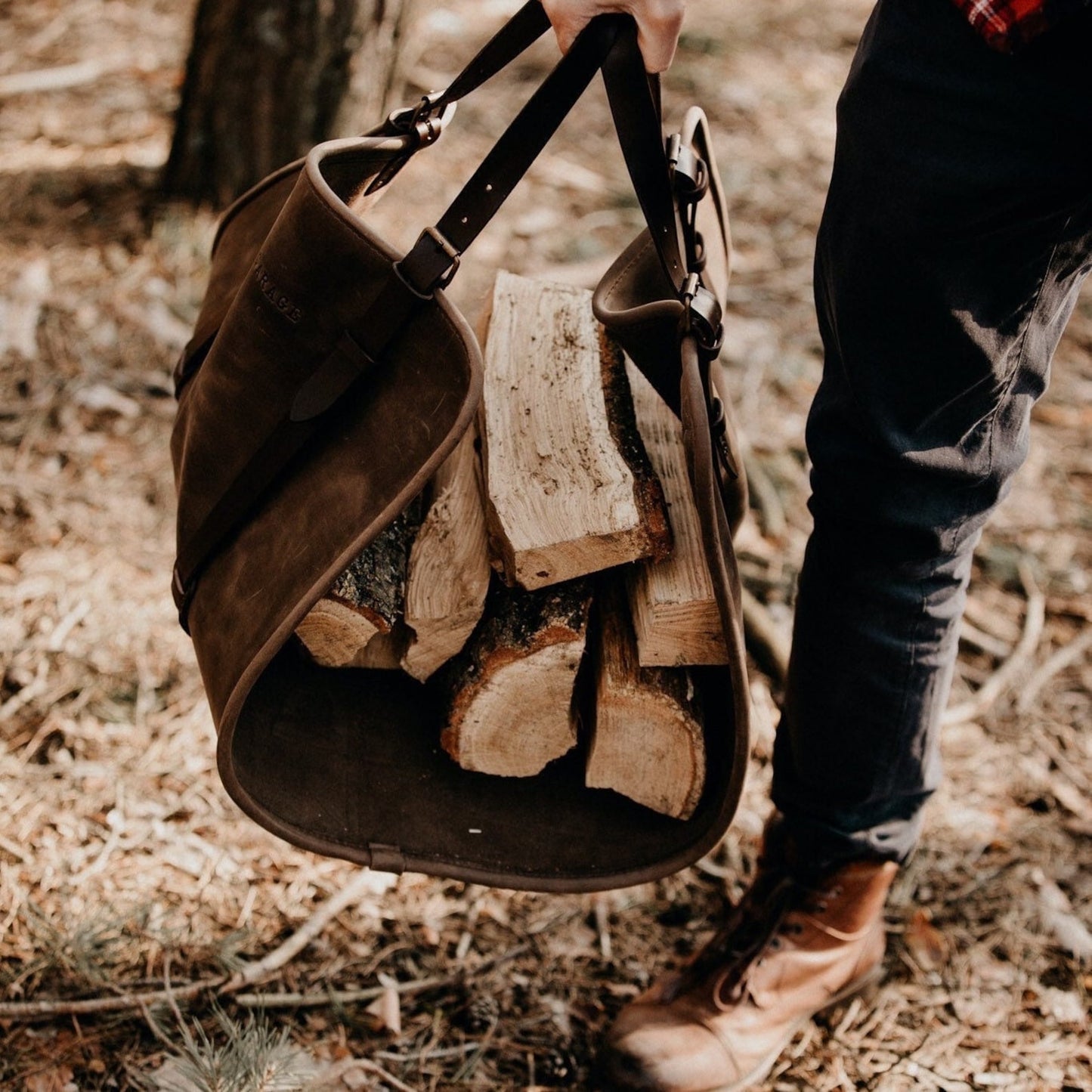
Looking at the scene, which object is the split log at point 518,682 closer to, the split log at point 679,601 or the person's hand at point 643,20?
the split log at point 679,601

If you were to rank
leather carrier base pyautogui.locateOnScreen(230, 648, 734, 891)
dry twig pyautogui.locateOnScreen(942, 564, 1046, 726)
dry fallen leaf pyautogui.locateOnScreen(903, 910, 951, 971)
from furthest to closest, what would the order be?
dry twig pyautogui.locateOnScreen(942, 564, 1046, 726), dry fallen leaf pyautogui.locateOnScreen(903, 910, 951, 971), leather carrier base pyautogui.locateOnScreen(230, 648, 734, 891)

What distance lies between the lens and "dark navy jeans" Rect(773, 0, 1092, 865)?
125 cm

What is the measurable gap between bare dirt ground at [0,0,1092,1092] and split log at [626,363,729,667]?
71cm

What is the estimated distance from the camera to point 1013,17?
3.84 ft

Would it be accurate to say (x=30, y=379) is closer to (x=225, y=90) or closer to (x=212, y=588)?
(x=225, y=90)

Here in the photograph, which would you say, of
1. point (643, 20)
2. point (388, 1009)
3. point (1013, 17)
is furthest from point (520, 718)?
point (1013, 17)

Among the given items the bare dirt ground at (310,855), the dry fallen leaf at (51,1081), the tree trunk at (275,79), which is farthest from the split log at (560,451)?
the tree trunk at (275,79)

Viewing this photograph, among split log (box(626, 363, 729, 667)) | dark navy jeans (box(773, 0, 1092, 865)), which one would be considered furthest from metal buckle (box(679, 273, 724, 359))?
split log (box(626, 363, 729, 667))

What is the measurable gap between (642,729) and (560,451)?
0.42 meters

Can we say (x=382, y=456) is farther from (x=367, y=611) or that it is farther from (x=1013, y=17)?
(x=1013, y=17)

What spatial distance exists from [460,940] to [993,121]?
1.51 meters

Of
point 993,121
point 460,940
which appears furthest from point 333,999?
point 993,121

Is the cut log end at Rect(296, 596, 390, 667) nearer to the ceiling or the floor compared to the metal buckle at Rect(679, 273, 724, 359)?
nearer to the floor

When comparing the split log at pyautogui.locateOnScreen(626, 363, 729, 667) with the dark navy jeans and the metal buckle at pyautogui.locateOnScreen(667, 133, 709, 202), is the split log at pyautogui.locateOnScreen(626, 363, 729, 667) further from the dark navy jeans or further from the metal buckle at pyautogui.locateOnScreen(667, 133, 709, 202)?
the metal buckle at pyautogui.locateOnScreen(667, 133, 709, 202)
